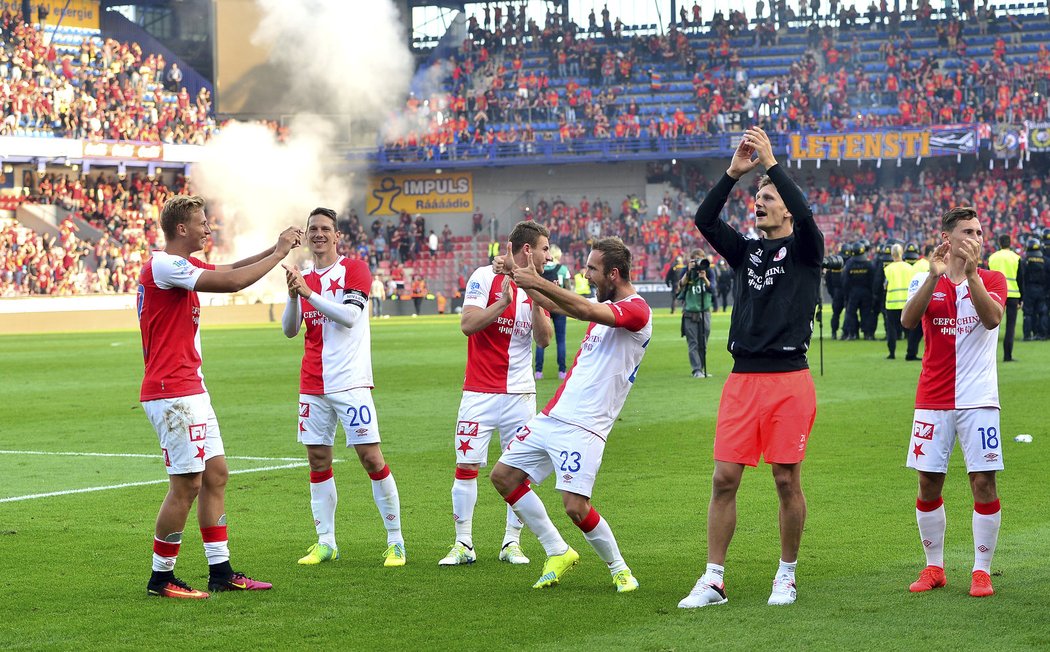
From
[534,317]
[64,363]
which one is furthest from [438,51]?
[534,317]

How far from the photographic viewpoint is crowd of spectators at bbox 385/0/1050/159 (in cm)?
5284

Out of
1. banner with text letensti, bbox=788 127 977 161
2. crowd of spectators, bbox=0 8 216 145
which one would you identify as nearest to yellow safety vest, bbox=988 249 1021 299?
banner with text letensti, bbox=788 127 977 161

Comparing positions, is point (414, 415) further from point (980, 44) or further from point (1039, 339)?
point (980, 44)

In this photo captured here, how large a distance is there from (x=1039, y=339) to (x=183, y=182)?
1411 inches

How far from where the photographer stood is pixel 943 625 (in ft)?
20.4

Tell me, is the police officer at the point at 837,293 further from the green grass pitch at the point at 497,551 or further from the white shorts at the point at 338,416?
the white shorts at the point at 338,416

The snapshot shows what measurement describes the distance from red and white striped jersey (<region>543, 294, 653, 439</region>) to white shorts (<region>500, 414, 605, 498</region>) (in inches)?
2.2

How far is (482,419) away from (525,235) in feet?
4.08

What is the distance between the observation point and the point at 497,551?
27.3 ft

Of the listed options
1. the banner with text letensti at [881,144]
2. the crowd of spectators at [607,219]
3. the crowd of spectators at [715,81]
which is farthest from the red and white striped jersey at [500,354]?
the crowd of spectators at [715,81]

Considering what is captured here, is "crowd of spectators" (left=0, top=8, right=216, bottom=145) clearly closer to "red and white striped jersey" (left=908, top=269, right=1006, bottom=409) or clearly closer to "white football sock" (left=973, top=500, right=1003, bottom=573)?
"red and white striped jersey" (left=908, top=269, right=1006, bottom=409)

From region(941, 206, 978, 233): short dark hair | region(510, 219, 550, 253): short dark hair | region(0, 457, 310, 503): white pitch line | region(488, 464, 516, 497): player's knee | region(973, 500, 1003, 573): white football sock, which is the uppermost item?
region(941, 206, 978, 233): short dark hair

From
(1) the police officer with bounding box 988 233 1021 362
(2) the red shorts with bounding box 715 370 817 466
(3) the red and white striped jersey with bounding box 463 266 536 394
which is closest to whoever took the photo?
(2) the red shorts with bounding box 715 370 817 466

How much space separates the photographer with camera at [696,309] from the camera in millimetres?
20734
